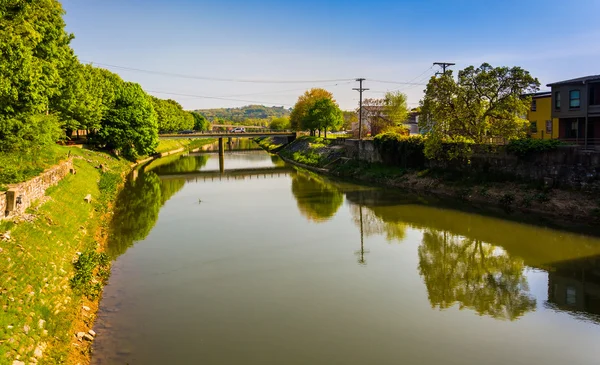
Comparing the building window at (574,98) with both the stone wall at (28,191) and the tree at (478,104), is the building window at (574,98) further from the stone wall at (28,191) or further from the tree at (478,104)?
the stone wall at (28,191)

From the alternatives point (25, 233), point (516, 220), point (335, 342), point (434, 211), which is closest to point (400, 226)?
point (434, 211)

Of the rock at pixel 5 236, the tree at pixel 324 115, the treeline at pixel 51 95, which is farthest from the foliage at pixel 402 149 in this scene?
the rock at pixel 5 236

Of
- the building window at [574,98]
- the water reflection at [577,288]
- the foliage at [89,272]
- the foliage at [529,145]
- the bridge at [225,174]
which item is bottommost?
the water reflection at [577,288]

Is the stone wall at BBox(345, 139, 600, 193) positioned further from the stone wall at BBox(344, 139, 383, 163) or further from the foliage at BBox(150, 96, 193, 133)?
the foliage at BBox(150, 96, 193, 133)

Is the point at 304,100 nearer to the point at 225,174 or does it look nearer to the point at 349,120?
the point at 349,120

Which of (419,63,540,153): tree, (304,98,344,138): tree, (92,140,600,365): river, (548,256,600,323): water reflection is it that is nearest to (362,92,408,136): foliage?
(304,98,344,138): tree

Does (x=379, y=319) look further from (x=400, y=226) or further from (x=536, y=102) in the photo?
(x=536, y=102)

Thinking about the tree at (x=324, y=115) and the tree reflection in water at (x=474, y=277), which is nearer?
Answer: the tree reflection in water at (x=474, y=277)

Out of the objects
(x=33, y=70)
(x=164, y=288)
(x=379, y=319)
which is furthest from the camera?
(x=33, y=70)

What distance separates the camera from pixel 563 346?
50.9 ft

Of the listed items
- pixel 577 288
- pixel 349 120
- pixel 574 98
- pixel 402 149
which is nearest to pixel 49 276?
pixel 577 288

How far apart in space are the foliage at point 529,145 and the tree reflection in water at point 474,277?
46.9ft

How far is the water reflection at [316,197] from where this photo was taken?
1516 inches

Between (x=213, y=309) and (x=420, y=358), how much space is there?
8147mm
